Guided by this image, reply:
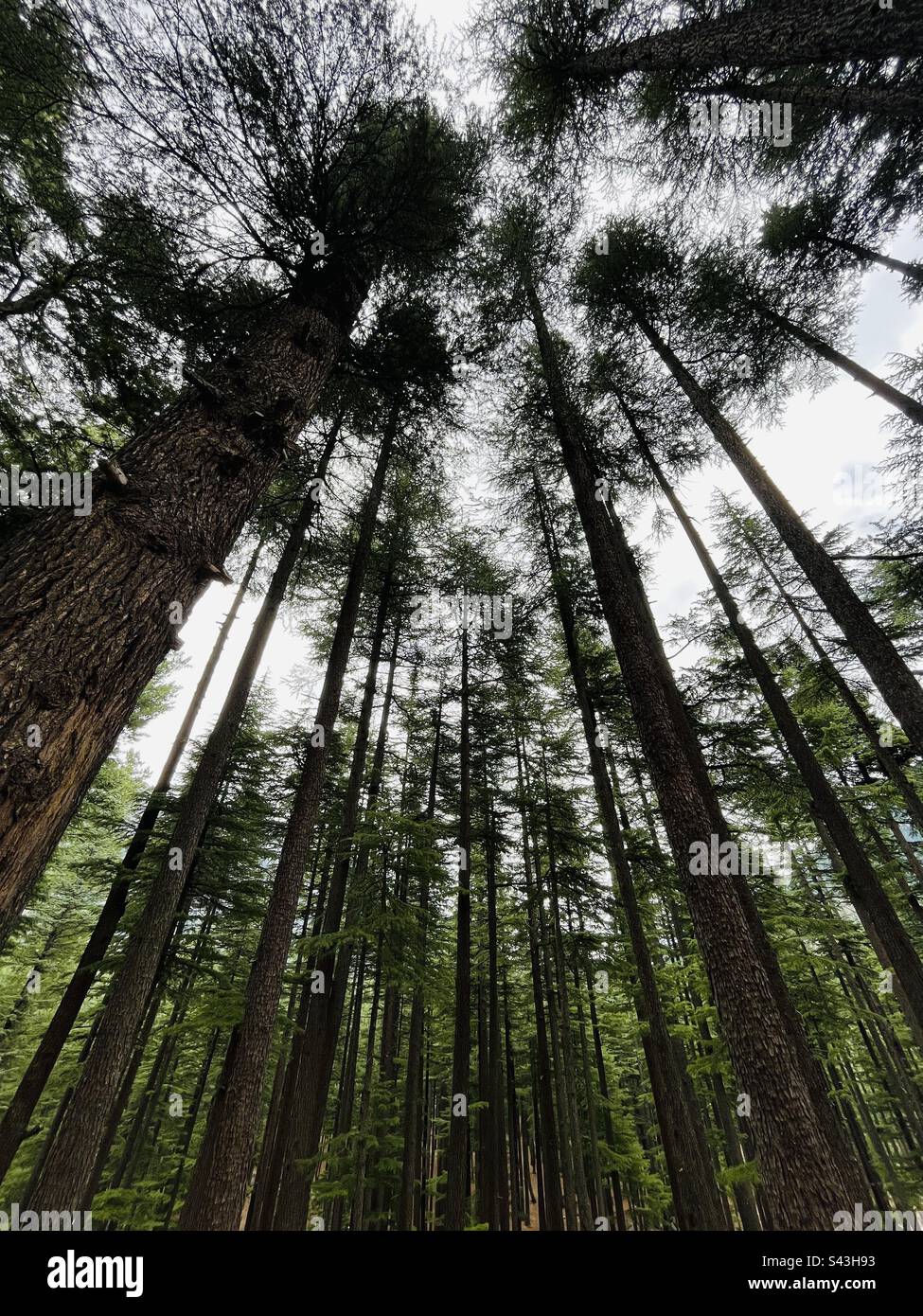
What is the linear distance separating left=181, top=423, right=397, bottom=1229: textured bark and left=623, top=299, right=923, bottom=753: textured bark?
7462mm

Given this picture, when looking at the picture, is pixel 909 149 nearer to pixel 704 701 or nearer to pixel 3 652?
pixel 704 701

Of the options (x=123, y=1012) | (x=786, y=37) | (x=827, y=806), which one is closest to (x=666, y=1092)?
(x=827, y=806)

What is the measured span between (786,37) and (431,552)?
9409 mm

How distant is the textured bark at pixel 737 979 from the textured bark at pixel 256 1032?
4.32 meters

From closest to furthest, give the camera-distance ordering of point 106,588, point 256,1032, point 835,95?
point 106,588 → point 256,1032 → point 835,95

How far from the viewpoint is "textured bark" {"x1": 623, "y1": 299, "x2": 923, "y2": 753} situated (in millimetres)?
6375

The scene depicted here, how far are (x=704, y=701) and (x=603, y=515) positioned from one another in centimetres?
499

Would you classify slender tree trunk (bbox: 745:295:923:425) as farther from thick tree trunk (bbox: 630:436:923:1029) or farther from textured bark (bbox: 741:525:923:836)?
textured bark (bbox: 741:525:923:836)

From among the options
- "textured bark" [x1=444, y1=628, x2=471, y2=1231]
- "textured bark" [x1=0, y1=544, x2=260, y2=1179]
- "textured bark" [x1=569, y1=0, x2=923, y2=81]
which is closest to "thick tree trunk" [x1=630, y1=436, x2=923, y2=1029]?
"textured bark" [x1=569, y1=0, x2=923, y2=81]

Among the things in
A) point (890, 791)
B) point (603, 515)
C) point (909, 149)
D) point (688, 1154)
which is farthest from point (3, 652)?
point (890, 791)

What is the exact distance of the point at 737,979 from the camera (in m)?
4.36

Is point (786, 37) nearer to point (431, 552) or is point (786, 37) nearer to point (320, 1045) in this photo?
point (431, 552)

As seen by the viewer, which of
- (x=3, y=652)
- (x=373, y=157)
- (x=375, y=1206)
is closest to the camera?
(x=3, y=652)
